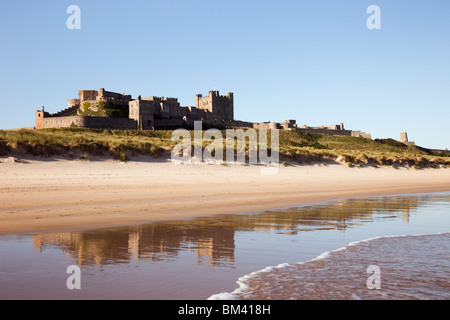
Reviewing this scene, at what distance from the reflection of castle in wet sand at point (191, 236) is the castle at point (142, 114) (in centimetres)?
4821

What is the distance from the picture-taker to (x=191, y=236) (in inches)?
Result: 313

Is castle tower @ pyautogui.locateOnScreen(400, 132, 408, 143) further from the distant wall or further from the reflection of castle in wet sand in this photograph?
the reflection of castle in wet sand

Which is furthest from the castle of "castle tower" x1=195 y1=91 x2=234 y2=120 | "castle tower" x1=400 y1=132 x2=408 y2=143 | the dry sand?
the dry sand

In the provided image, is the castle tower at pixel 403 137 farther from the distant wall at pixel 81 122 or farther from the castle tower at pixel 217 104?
the distant wall at pixel 81 122

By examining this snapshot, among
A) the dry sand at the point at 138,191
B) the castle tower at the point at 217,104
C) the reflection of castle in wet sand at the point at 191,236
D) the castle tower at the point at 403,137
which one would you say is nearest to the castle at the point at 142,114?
the castle tower at the point at 217,104

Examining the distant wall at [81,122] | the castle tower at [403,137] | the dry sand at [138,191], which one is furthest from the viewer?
the castle tower at [403,137]

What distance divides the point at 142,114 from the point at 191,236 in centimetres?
5621

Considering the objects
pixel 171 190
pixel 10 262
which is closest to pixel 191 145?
pixel 171 190

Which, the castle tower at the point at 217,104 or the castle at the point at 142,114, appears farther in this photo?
the castle tower at the point at 217,104

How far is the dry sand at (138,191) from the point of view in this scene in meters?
10.0

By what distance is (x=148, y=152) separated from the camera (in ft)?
77.9

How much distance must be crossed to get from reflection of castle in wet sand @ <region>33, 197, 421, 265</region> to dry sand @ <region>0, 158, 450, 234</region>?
3.24 feet
